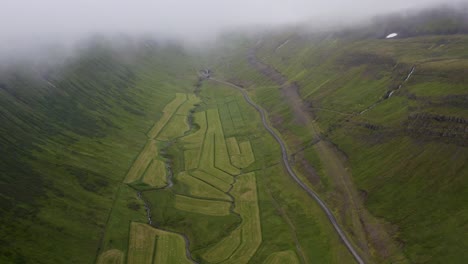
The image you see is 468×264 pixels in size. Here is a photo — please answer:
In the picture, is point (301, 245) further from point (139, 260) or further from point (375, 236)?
point (139, 260)

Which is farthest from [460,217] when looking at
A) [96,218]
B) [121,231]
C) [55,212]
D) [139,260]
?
[55,212]

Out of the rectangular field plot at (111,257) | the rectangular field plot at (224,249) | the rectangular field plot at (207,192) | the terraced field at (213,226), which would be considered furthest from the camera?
the rectangular field plot at (207,192)

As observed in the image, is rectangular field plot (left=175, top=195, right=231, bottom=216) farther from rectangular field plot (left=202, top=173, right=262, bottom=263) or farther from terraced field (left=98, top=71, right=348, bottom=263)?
rectangular field plot (left=202, top=173, right=262, bottom=263)

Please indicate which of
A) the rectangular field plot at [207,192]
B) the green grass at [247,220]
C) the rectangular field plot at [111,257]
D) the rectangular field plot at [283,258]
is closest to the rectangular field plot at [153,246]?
the rectangular field plot at [111,257]

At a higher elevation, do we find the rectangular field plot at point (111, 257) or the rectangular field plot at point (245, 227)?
the rectangular field plot at point (111, 257)

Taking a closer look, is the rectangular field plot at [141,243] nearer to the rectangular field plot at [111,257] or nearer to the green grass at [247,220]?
the rectangular field plot at [111,257]

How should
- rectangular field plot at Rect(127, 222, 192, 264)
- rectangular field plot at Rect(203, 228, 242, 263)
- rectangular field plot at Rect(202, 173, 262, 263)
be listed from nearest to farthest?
rectangular field plot at Rect(127, 222, 192, 264) → rectangular field plot at Rect(203, 228, 242, 263) → rectangular field plot at Rect(202, 173, 262, 263)

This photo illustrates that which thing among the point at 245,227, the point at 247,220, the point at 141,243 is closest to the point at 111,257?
the point at 141,243

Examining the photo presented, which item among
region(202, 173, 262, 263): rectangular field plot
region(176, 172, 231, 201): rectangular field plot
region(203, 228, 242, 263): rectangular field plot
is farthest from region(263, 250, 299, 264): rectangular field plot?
region(176, 172, 231, 201): rectangular field plot

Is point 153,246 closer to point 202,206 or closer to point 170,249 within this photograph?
point 170,249

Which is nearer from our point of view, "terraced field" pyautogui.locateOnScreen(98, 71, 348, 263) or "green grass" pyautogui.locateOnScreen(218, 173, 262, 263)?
"green grass" pyautogui.locateOnScreen(218, 173, 262, 263)
